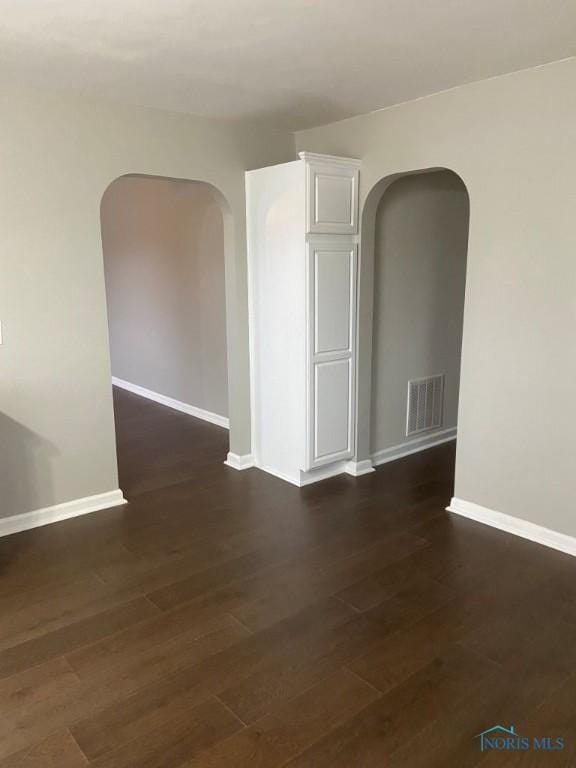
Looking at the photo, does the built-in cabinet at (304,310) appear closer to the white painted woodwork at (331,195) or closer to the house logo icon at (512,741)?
the white painted woodwork at (331,195)

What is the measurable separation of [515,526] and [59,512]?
8.81 feet

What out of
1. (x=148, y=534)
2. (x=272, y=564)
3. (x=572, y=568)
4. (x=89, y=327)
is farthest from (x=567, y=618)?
(x=89, y=327)

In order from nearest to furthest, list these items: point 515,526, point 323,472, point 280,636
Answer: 1. point 280,636
2. point 515,526
3. point 323,472

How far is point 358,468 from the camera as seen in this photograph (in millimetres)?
4352

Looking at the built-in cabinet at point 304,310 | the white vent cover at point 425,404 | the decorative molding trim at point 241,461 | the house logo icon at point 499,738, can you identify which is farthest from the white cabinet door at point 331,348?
the house logo icon at point 499,738

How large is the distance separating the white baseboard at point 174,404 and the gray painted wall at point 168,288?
0.05 meters

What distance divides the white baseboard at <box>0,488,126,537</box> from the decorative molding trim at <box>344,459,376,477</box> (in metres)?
1.60

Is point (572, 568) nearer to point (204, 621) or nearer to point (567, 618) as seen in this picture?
point (567, 618)

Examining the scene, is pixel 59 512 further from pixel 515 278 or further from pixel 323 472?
pixel 515 278

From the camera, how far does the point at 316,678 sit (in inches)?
88.0

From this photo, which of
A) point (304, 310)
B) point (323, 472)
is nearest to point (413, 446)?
point (323, 472)

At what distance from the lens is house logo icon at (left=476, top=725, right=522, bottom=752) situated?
1924mm

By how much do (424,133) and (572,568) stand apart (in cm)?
255

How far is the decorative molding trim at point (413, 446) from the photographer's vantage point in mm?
4590
